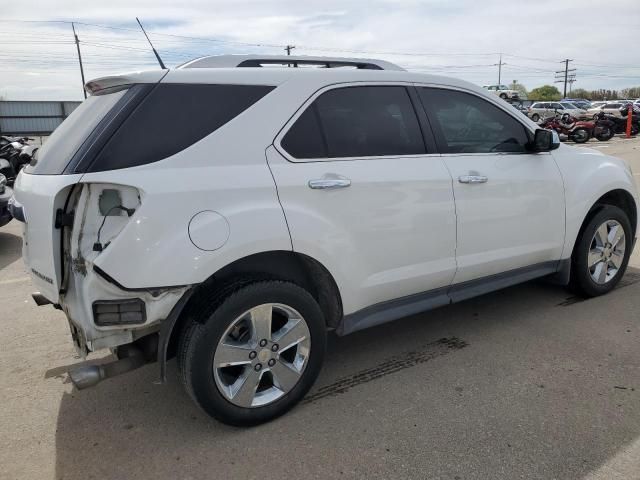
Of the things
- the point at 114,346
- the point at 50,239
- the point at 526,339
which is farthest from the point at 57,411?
the point at 526,339

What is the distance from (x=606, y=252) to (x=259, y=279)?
319 centimetres

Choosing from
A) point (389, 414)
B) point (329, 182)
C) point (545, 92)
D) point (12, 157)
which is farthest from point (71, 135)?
point (545, 92)

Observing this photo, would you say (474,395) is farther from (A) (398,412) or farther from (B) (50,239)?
(B) (50,239)

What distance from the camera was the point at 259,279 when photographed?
2.76 metres

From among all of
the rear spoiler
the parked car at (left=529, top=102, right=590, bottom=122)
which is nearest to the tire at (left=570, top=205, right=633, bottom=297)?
the rear spoiler

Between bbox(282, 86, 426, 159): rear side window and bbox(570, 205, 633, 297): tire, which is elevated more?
bbox(282, 86, 426, 159): rear side window

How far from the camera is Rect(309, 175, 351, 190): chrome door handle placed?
9.38ft

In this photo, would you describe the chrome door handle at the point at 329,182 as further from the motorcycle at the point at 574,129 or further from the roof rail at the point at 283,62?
the motorcycle at the point at 574,129

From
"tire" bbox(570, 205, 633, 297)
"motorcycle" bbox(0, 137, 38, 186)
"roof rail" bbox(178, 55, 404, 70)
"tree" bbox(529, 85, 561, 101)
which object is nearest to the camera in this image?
"roof rail" bbox(178, 55, 404, 70)

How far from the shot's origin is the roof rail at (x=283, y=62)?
307 cm

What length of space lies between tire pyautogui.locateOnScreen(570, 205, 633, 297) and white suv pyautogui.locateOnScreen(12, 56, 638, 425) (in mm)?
995

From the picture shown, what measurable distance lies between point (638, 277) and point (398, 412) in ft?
11.0

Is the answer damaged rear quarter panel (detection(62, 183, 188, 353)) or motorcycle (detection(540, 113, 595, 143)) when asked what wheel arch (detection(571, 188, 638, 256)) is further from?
motorcycle (detection(540, 113, 595, 143))

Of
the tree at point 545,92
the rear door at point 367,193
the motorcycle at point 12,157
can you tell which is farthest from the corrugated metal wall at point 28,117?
the tree at point 545,92
